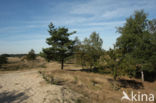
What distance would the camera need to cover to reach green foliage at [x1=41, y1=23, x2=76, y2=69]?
17781mm

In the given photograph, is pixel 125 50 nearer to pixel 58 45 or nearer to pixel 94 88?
pixel 94 88

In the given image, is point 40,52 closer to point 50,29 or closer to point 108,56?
point 50,29

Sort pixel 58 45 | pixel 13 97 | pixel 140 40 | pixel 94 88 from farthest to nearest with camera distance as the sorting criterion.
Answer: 1. pixel 58 45
2. pixel 140 40
3. pixel 94 88
4. pixel 13 97

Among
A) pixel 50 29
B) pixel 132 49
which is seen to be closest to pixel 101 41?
pixel 132 49

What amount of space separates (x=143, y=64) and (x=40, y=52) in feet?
57.3

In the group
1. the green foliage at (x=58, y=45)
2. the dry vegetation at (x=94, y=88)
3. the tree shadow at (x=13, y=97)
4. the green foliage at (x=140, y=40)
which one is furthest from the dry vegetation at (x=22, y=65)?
the green foliage at (x=140, y=40)

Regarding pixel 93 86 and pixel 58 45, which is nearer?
pixel 93 86

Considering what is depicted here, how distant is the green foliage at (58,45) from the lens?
700 inches

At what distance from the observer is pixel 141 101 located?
9281 millimetres

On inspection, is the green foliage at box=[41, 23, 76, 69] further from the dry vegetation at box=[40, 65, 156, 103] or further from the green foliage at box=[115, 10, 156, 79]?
the green foliage at box=[115, 10, 156, 79]

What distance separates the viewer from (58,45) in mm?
18266

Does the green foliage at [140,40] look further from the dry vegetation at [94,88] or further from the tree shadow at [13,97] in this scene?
the tree shadow at [13,97]

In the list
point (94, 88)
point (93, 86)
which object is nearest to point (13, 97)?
point (94, 88)

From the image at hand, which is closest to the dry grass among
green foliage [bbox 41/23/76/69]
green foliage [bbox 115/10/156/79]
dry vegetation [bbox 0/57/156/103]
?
green foliage [bbox 41/23/76/69]
